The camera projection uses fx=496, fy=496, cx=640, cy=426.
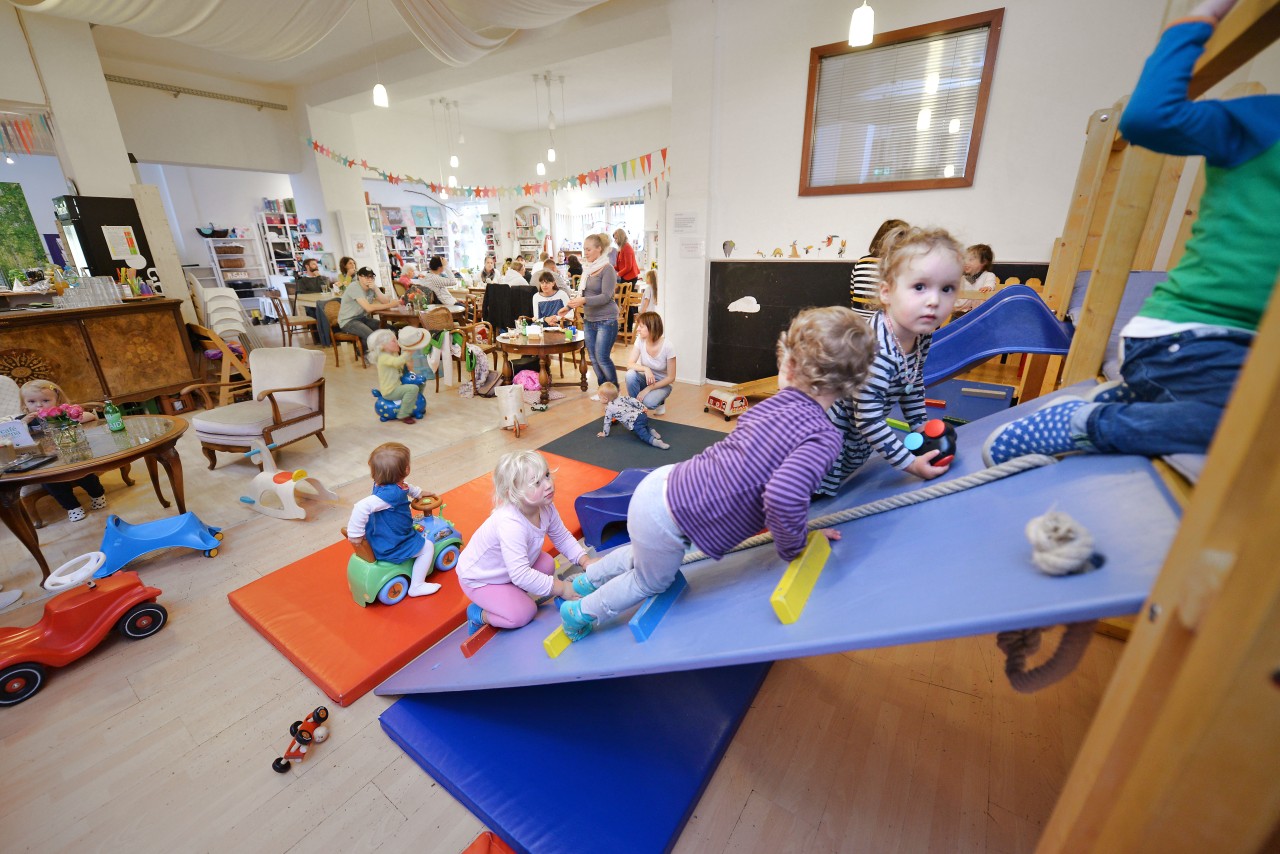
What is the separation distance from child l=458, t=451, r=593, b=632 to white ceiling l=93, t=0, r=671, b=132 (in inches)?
217

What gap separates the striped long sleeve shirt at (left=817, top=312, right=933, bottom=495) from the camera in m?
1.39

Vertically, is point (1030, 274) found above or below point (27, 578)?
above

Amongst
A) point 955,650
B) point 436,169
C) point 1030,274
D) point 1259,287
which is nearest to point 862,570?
point 1259,287

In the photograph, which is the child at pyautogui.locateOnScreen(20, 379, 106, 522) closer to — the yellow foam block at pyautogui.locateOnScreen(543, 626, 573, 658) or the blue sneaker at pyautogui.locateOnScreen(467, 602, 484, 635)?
the blue sneaker at pyautogui.locateOnScreen(467, 602, 484, 635)

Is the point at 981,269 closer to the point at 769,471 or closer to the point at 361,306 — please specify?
the point at 769,471

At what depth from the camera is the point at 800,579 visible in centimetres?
107

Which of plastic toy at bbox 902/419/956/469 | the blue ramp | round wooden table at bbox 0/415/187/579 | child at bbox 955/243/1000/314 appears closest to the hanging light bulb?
child at bbox 955/243/1000/314

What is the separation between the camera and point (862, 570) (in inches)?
42.1

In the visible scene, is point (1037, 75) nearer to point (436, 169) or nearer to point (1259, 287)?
point (1259, 287)

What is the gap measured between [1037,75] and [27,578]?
7.29 m

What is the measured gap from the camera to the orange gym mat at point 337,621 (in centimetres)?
196

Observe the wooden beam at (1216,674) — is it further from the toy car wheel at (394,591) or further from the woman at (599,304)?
the woman at (599,304)

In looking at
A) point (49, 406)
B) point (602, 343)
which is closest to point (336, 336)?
point (49, 406)

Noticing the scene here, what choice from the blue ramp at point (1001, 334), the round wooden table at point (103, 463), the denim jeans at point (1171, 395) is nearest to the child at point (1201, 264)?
the denim jeans at point (1171, 395)
